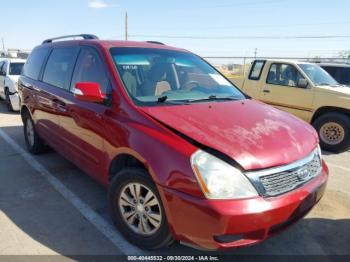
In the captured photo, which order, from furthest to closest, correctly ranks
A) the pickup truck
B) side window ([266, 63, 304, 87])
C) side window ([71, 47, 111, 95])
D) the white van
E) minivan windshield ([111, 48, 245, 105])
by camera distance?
the white van < side window ([266, 63, 304, 87]) < the pickup truck < side window ([71, 47, 111, 95]) < minivan windshield ([111, 48, 245, 105])

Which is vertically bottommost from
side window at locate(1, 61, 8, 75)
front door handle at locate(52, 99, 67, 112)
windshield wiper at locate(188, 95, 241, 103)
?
side window at locate(1, 61, 8, 75)

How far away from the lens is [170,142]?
2629 millimetres

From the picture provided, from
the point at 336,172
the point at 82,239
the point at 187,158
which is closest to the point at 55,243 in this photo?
the point at 82,239

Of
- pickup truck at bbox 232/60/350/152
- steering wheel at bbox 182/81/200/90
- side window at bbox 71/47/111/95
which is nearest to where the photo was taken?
side window at bbox 71/47/111/95

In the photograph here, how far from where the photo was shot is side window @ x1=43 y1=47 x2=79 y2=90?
4230 mm

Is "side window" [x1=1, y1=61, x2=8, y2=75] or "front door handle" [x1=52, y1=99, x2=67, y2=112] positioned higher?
"front door handle" [x1=52, y1=99, x2=67, y2=112]

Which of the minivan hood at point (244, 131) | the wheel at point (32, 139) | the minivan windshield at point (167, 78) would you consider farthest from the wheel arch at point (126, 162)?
the wheel at point (32, 139)

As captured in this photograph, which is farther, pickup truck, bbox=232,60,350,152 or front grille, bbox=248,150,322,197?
pickup truck, bbox=232,60,350,152

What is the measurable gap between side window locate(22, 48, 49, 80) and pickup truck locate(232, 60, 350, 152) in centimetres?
481

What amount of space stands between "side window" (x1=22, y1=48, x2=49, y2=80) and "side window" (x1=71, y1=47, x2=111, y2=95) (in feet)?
5.15

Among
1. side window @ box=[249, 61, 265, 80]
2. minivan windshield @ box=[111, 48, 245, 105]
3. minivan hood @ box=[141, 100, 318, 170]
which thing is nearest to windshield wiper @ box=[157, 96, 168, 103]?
minivan windshield @ box=[111, 48, 245, 105]

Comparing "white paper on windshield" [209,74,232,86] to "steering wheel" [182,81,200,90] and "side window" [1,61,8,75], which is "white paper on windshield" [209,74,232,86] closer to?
"steering wheel" [182,81,200,90]

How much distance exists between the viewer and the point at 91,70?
12.3ft

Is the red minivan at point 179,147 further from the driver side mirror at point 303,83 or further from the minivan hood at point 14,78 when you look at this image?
the minivan hood at point 14,78
